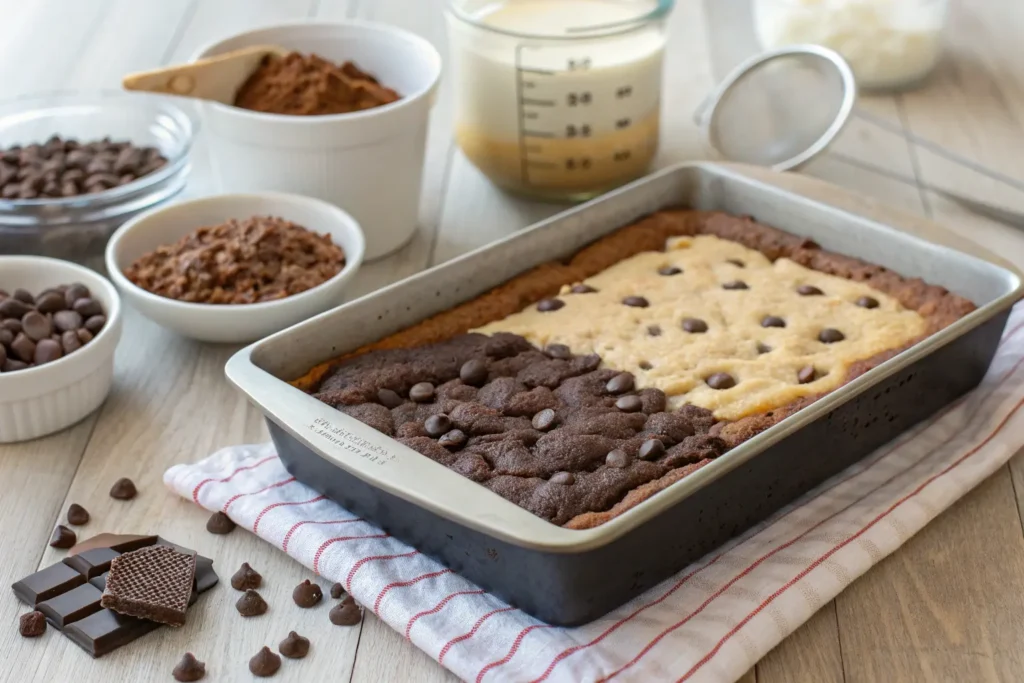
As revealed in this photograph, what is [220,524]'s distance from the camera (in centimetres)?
→ 148

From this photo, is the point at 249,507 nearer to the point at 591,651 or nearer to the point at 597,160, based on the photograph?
the point at 591,651

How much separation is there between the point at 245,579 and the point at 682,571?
51cm

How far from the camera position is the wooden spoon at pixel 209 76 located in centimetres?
197

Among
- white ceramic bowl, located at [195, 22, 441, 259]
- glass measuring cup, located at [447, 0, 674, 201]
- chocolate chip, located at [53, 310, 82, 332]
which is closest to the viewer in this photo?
chocolate chip, located at [53, 310, 82, 332]

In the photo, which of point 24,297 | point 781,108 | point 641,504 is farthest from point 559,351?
point 781,108

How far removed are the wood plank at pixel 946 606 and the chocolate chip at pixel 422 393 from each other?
56cm

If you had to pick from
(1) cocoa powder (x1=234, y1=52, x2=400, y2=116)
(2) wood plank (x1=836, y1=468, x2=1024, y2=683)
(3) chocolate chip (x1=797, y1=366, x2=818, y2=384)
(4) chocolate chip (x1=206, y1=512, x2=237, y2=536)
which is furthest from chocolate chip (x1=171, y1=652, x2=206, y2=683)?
(1) cocoa powder (x1=234, y1=52, x2=400, y2=116)

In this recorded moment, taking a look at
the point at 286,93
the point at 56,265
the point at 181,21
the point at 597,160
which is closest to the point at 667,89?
the point at 597,160

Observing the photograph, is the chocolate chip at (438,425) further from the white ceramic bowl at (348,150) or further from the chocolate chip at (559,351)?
the white ceramic bowl at (348,150)

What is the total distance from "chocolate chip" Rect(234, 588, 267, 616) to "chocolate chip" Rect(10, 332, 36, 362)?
522mm

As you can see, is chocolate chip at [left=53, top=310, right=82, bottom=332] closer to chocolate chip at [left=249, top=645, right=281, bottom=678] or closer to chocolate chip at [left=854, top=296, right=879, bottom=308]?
chocolate chip at [left=249, top=645, right=281, bottom=678]

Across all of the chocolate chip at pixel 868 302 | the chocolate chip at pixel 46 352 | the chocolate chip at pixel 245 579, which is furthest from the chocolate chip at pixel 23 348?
the chocolate chip at pixel 868 302

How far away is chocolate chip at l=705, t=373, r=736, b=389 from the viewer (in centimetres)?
153

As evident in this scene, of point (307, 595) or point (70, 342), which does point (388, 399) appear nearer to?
point (307, 595)
